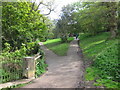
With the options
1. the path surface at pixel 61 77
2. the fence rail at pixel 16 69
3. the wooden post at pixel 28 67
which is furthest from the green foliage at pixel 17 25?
the path surface at pixel 61 77

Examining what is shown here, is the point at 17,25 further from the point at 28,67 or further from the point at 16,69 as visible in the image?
the point at 28,67

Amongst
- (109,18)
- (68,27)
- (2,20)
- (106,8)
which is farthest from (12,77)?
(68,27)

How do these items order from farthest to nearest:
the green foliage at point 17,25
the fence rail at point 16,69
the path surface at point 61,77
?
the green foliage at point 17,25 < the fence rail at point 16,69 < the path surface at point 61,77

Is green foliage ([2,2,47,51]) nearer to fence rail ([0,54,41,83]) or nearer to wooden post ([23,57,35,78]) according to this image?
fence rail ([0,54,41,83])

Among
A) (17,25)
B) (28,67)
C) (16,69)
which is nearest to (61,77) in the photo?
(28,67)

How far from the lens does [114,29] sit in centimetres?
1597

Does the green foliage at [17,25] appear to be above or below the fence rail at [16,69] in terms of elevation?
above

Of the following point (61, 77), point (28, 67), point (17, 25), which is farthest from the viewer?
point (17, 25)

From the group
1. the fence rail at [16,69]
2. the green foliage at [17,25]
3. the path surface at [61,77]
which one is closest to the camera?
the path surface at [61,77]

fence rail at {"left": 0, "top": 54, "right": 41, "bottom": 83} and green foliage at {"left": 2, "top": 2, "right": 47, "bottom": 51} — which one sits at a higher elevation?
green foliage at {"left": 2, "top": 2, "right": 47, "bottom": 51}

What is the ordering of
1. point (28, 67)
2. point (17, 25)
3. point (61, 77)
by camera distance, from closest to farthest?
point (61, 77), point (28, 67), point (17, 25)

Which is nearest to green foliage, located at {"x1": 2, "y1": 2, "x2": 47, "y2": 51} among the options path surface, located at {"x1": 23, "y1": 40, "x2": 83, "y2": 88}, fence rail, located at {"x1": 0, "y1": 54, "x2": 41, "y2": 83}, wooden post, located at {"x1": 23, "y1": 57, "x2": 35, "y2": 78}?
fence rail, located at {"x1": 0, "y1": 54, "x2": 41, "y2": 83}

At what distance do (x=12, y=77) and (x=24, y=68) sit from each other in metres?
0.82

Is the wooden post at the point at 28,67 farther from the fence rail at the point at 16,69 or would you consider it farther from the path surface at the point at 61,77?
the path surface at the point at 61,77
